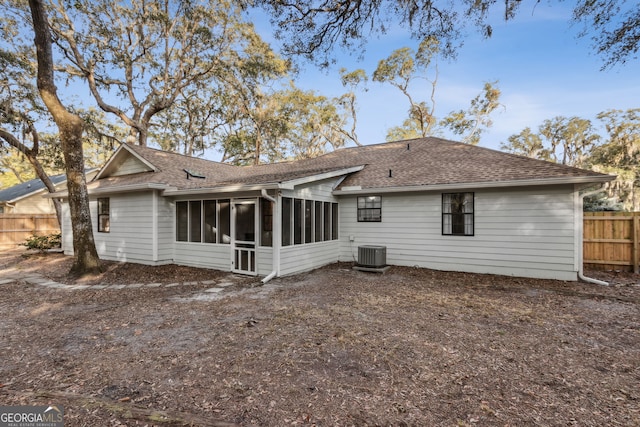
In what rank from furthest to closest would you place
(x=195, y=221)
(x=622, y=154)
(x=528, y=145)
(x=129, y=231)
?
(x=528, y=145) < (x=622, y=154) < (x=129, y=231) < (x=195, y=221)

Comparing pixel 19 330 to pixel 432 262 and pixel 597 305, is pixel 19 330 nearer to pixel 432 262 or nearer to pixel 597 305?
pixel 432 262

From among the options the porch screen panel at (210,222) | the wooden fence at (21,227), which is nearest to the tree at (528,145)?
the porch screen panel at (210,222)

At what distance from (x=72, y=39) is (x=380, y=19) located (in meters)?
16.5

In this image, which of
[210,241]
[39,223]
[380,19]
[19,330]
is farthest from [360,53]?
[39,223]

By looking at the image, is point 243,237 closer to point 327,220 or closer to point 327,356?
point 327,220

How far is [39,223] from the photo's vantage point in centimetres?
1709

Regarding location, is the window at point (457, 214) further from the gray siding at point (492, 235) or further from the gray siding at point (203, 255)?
the gray siding at point (203, 255)

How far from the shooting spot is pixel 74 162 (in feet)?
25.7

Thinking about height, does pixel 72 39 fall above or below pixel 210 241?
above

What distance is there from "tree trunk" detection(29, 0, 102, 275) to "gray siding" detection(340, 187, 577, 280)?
773 centimetres

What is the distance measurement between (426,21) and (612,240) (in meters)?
7.99

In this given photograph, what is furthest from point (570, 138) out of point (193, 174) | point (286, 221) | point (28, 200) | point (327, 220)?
point (28, 200)

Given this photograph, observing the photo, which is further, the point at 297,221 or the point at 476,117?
the point at 476,117
